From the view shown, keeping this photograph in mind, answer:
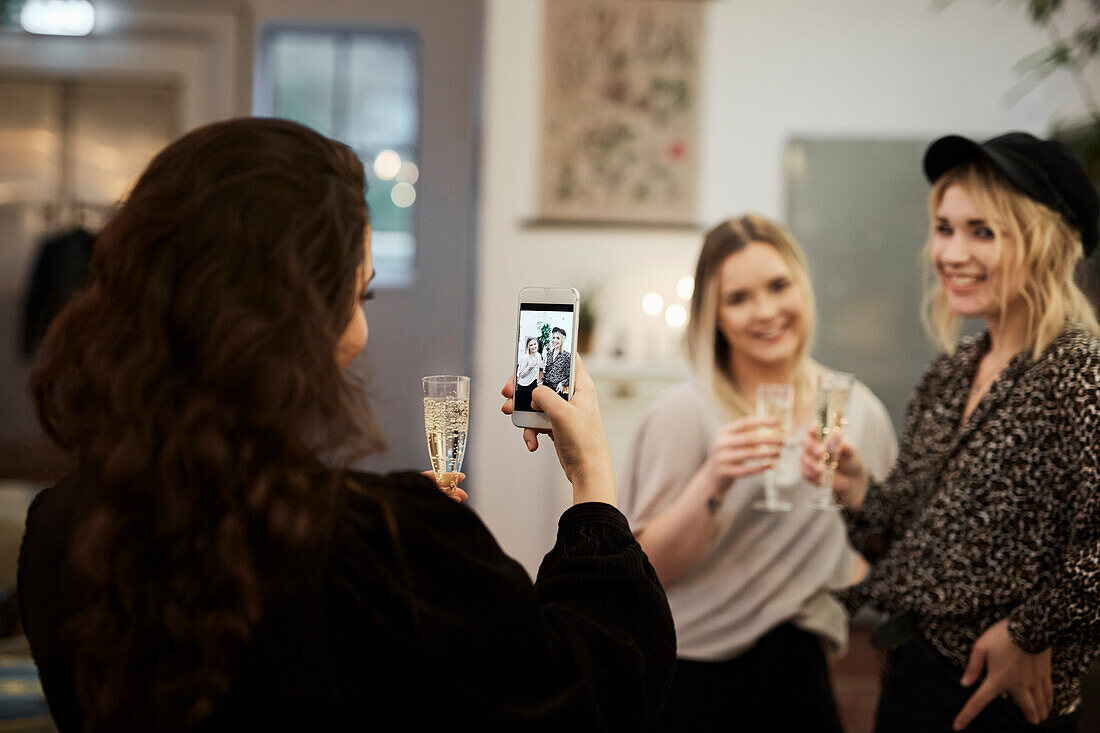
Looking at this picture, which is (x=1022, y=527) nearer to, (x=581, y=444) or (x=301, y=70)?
(x=581, y=444)

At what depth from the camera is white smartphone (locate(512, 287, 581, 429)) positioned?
116cm

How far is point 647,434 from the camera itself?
1.87 meters

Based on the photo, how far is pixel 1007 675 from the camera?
1.37 metres

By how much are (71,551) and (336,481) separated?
0.86ft

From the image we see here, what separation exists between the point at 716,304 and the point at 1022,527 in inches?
30.0

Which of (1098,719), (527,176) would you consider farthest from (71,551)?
(527,176)

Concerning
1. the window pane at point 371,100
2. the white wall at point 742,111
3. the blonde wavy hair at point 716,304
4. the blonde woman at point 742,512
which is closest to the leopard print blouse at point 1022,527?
the blonde woman at point 742,512

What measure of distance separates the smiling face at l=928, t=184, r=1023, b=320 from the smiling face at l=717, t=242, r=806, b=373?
0.35 meters

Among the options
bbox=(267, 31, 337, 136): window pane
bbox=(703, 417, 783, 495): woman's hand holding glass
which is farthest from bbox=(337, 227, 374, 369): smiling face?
bbox=(267, 31, 337, 136): window pane

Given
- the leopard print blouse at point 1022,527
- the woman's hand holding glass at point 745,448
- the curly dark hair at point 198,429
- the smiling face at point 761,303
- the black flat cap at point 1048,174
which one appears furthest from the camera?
the smiling face at point 761,303

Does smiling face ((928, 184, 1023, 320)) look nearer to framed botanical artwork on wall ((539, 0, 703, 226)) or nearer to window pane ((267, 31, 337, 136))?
framed botanical artwork on wall ((539, 0, 703, 226))

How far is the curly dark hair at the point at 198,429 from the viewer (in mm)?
767

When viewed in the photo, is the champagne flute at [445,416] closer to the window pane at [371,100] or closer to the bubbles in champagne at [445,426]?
the bubbles in champagne at [445,426]

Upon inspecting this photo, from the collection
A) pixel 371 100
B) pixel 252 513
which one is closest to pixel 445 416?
pixel 252 513
